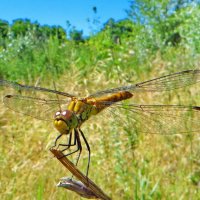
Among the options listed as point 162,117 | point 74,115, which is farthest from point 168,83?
point 74,115

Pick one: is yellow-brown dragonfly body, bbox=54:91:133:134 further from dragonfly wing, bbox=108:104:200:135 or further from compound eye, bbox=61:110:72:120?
dragonfly wing, bbox=108:104:200:135

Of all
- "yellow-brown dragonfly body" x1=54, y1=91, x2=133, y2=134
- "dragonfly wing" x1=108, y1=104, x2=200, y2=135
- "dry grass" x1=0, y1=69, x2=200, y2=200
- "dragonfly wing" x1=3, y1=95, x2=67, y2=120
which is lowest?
"dry grass" x1=0, y1=69, x2=200, y2=200

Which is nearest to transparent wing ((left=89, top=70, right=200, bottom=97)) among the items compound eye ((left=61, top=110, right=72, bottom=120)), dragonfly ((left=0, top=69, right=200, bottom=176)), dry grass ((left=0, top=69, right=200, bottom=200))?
dragonfly ((left=0, top=69, right=200, bottom=176))

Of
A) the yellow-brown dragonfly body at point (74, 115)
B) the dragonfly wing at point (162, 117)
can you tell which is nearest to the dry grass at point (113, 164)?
the dragonfly wing at point (162, 117)

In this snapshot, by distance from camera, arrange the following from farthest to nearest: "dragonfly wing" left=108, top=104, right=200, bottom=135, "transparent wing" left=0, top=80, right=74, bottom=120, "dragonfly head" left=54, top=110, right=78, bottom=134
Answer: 1. "transparent wing" left=0, top=80, right=74, bottom=120
2. "dragonfly wing" left=108, top=104, right=200, bottom=135
3. "dragonfly head" left=54, top=110, right=78, bottom=134

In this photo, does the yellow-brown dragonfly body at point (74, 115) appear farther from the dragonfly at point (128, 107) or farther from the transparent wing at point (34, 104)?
the transparent wing at point (34, 104)

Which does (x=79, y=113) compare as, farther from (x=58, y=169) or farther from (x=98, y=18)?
(x=98, y=18)

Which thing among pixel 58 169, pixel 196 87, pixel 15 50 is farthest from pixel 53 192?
pixel 15 50
